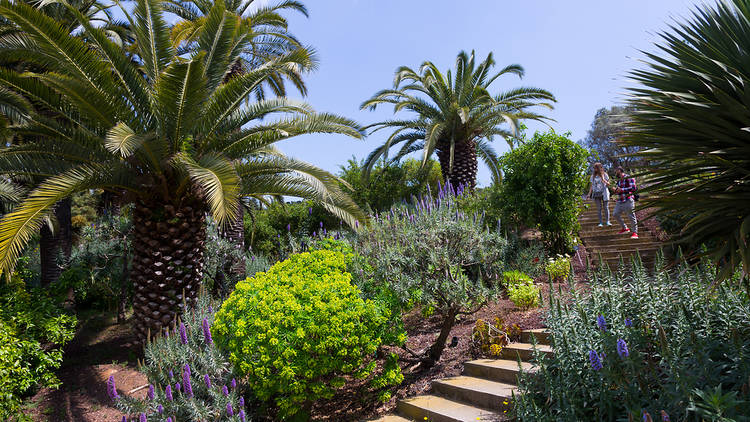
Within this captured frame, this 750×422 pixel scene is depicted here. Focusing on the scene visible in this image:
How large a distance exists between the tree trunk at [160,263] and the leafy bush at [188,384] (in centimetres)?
209

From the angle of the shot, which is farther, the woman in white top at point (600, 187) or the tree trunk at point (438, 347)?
the woman in white top at point (600, 187)

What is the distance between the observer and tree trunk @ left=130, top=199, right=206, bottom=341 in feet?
24.7

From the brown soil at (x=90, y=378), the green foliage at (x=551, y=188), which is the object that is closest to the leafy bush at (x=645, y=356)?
the green foliage at (x=551, y=188)

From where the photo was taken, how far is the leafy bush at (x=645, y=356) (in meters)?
3.09

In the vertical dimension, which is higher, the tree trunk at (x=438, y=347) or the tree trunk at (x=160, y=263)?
A: the tree trunk at (x=160, y=263)

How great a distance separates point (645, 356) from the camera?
378cm

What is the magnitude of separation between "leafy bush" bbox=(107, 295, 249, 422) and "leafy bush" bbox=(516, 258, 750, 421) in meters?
3.13

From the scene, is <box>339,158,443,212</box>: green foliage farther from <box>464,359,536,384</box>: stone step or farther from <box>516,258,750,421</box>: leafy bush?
<box>516,258,750,421</box>: leafy bush

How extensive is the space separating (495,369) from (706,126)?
3438 millimetres

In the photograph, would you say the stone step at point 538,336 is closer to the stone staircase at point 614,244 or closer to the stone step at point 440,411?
the stone step at point 440,411

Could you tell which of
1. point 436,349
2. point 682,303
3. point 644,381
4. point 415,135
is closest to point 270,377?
point 436,349

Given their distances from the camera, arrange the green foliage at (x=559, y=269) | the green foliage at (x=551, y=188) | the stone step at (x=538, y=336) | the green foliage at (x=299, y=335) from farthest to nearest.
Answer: the green foliage at (x=551, y=188), the green foliage at (x=559, y=269), the stone step at (x=538, y=336), the green foliage at (x=299, y=335)

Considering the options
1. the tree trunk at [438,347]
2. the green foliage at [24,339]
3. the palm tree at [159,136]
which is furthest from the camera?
the palm tree at [159,136]

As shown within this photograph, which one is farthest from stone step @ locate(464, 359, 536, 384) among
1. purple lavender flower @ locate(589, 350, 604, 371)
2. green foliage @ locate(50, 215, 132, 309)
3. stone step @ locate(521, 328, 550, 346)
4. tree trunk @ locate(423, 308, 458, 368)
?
green foliage @ locate(50, 215, 132, 309)
